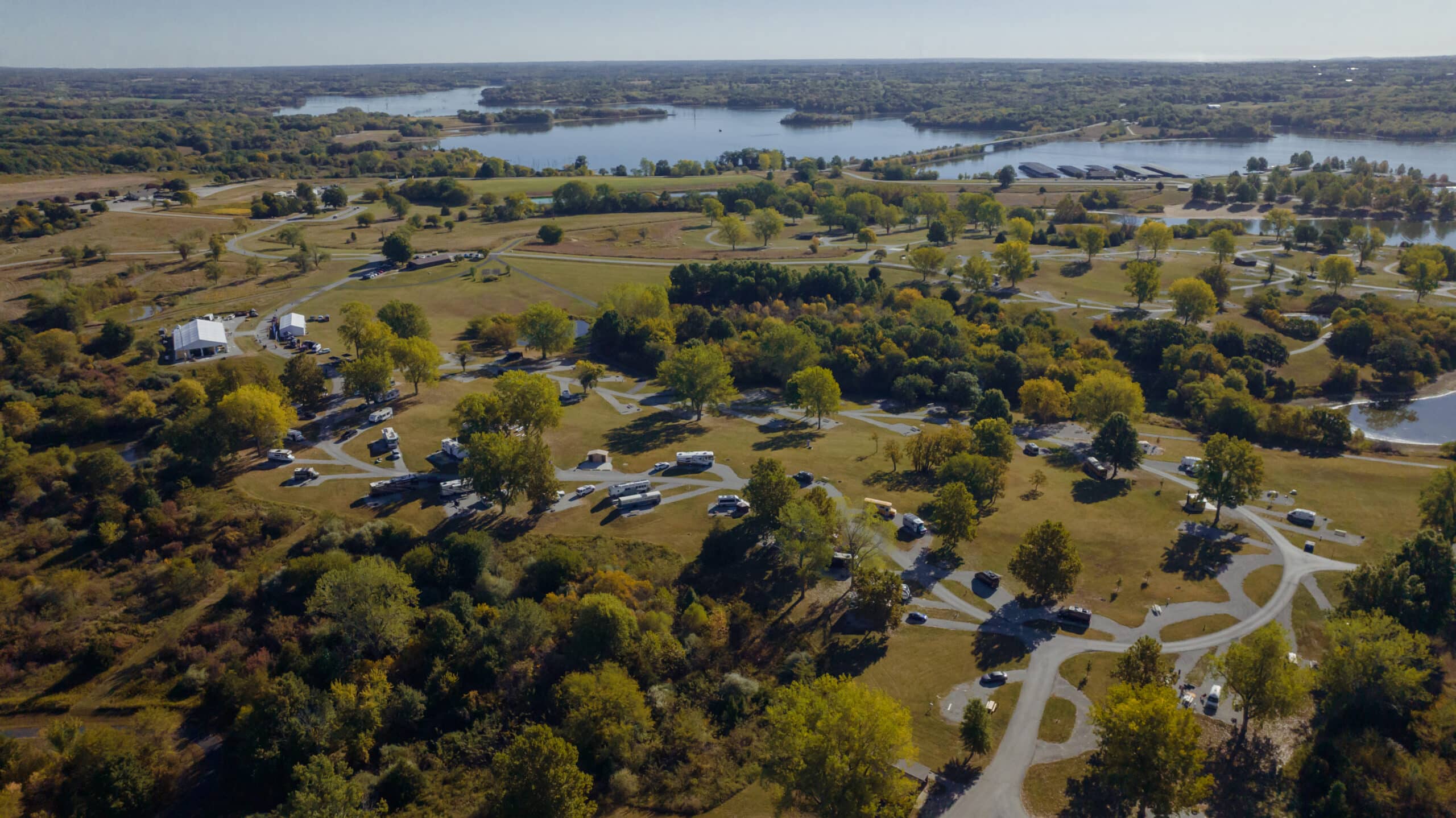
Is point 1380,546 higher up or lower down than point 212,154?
lower down

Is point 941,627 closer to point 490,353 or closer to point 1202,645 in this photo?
point 1202,645

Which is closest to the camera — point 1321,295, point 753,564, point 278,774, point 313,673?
point 278,774

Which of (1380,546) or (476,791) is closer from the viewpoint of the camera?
(476,791)

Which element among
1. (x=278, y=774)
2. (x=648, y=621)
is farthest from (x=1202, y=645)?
(x=278, y=774)

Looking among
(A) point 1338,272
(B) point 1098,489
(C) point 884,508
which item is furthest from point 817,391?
(A) point 1338,272

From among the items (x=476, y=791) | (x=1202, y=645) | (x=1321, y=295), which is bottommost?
(x=476, y=791)

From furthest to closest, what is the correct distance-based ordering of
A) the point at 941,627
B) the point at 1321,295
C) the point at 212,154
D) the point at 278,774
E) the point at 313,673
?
the point at 212,154, the point at 1321,295, the point at 941,627, the point at 313,673, the point at 278,774

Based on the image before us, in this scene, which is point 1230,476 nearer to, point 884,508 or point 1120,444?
point 1120,444

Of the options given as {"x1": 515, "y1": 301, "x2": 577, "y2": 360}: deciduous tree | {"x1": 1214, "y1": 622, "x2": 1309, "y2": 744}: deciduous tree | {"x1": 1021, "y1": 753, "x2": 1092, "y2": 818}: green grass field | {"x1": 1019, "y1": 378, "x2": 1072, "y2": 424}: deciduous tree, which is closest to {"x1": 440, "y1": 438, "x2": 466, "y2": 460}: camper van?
{"x1": 515, "y1": 301, "x2": 577, "y2": 360}: deciduous tree
